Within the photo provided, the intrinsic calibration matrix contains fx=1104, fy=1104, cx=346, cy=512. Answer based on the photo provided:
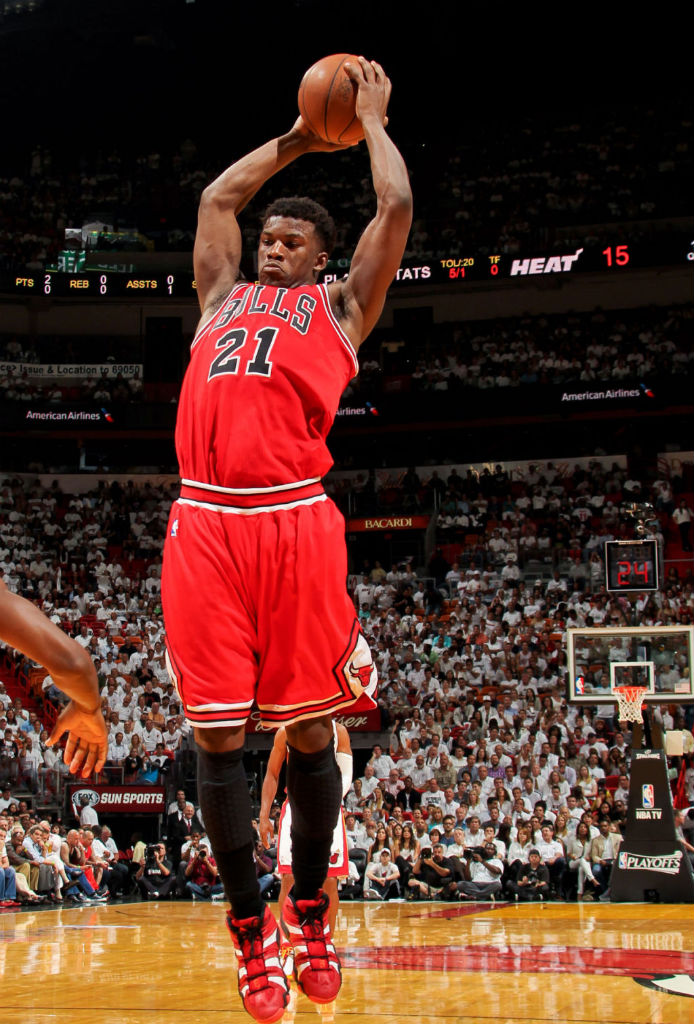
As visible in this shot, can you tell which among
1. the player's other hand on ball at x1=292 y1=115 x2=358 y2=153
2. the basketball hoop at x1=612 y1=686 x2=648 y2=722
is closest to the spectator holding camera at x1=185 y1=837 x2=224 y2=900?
the basketball hoop at x1=612 y1=686 x2=648 y2=722

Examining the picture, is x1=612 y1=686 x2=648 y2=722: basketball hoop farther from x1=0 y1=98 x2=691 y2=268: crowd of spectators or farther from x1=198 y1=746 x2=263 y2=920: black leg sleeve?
x1=0 y1=98 x2=691 y2=268: crowd of spectators

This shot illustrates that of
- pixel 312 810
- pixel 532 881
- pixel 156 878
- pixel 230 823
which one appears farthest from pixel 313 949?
pixel 156 878

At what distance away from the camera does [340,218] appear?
29219 mm

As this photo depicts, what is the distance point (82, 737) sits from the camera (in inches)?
131

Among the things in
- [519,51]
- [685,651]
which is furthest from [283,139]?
[519,51]

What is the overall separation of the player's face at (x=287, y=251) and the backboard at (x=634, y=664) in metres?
10.2

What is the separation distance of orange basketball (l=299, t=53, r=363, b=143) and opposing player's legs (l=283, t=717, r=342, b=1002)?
7.62 feet

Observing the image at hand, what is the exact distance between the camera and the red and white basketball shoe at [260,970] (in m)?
3.52

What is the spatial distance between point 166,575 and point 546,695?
15.0 metres

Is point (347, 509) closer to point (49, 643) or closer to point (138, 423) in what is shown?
point (138, 423)

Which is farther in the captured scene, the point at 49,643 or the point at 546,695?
the point at 546,695

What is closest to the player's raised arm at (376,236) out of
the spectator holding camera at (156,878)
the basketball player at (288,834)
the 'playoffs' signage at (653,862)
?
the basketball player at (288,834)

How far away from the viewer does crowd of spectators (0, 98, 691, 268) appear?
2684 centimetres

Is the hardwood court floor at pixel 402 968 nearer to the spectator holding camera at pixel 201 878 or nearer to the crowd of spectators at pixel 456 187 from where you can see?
the spectator holding camera at pixel 201 878
